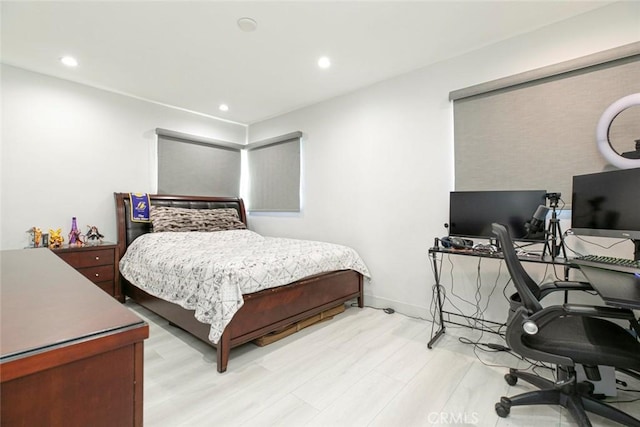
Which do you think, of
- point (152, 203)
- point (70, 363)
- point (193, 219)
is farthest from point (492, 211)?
point (152, 203)

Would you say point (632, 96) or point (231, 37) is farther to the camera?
point (231, 37)

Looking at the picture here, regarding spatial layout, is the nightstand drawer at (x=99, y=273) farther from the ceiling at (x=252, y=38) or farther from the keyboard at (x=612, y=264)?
the keyboard at (x=612, y=264)

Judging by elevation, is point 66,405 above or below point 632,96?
below

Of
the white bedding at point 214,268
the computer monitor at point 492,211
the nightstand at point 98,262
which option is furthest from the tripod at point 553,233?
the nightstand at point 98,262

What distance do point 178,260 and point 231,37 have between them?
6.43 feet

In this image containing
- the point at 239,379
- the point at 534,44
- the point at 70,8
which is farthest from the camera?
the point at 534,44

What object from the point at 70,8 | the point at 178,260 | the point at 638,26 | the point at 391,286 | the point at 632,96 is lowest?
the point at 391,286

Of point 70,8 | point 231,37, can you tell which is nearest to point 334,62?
point 231,37

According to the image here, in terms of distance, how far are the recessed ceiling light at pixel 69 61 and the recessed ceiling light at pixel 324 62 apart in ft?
7.90

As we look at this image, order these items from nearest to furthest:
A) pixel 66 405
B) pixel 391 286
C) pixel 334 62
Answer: pixel 66 405 → pixel 334 62 → pixel 391 286

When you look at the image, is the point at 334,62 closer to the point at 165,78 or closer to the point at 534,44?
the point at 534,44

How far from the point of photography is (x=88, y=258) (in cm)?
306

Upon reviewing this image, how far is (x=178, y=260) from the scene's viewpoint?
7.96 feet

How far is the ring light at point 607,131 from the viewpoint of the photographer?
1.89 metres
